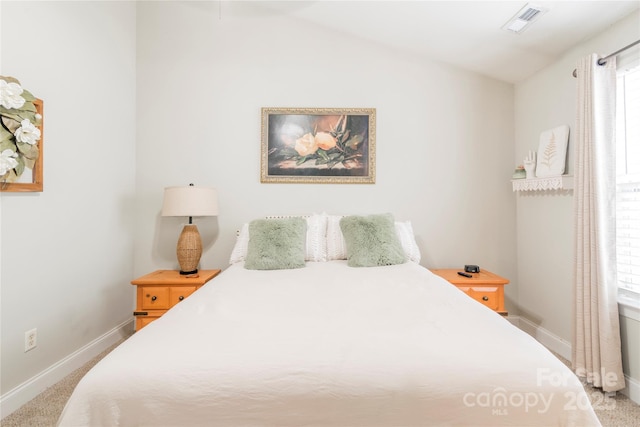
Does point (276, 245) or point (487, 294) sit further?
point (487, 294)

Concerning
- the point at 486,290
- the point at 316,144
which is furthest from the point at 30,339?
the point at 486,290

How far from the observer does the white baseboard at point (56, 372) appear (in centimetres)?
172

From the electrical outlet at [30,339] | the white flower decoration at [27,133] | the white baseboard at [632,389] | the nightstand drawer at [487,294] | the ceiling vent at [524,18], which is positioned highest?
the ceiling vent at [524,18]

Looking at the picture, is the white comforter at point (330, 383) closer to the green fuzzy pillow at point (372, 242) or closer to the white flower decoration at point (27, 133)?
the green fuzzy pillow at point (372, 242)

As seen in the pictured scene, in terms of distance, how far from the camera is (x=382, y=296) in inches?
59.4

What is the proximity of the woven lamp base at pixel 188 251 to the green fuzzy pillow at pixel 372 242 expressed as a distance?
126 centimetres

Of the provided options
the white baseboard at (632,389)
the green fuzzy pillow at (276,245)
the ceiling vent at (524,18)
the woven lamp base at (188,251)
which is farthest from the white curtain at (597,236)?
the woven lamp base at (188,251)

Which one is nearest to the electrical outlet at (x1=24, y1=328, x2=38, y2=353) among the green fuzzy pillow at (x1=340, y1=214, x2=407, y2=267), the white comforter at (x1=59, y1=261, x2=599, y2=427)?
the white comforter at (x1=59, y1=261, x2=599, y2=427)

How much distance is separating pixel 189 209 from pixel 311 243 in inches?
39.4

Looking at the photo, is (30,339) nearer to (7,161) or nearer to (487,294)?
(7,161)

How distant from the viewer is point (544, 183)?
7.97 ft

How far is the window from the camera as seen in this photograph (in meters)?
1.86

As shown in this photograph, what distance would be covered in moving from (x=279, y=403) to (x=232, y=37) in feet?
10.1

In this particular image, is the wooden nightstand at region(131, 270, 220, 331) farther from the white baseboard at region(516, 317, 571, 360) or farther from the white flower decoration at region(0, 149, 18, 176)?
the white baseboard at region(516, 317, 571, 360)
